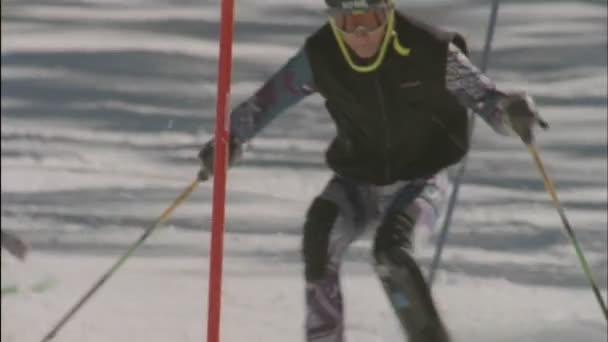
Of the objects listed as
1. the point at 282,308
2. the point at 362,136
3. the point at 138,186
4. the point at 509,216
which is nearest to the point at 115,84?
the point at 138,186

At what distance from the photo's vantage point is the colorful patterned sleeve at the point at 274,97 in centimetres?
420

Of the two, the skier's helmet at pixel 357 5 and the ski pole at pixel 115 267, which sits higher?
the skier's helmet at pixel 357 5

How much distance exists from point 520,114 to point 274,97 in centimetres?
65

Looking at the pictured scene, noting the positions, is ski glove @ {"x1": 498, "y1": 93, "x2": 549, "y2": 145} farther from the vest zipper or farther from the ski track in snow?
the ski track in snow

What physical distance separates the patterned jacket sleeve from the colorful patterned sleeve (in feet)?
1.20

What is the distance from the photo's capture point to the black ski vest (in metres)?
4.11

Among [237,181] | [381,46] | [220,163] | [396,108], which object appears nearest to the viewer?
[220,163]

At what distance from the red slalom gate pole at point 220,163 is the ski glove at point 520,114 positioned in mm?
700

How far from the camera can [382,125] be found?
13.8ft

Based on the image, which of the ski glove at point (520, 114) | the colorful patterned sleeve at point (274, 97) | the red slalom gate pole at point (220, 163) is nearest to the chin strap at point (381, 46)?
the colorful patterned sleeve at point (274, 97)

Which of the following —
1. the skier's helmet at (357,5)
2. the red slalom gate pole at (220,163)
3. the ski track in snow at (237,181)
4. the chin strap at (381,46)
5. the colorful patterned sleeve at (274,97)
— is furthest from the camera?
the ski track in snow at (237,181)

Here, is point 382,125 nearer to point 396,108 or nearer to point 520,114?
point 396,108

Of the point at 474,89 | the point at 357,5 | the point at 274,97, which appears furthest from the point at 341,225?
the point at 357,5

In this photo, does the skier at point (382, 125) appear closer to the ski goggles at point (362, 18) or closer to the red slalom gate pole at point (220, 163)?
the ski goggles at point (362, 18)
